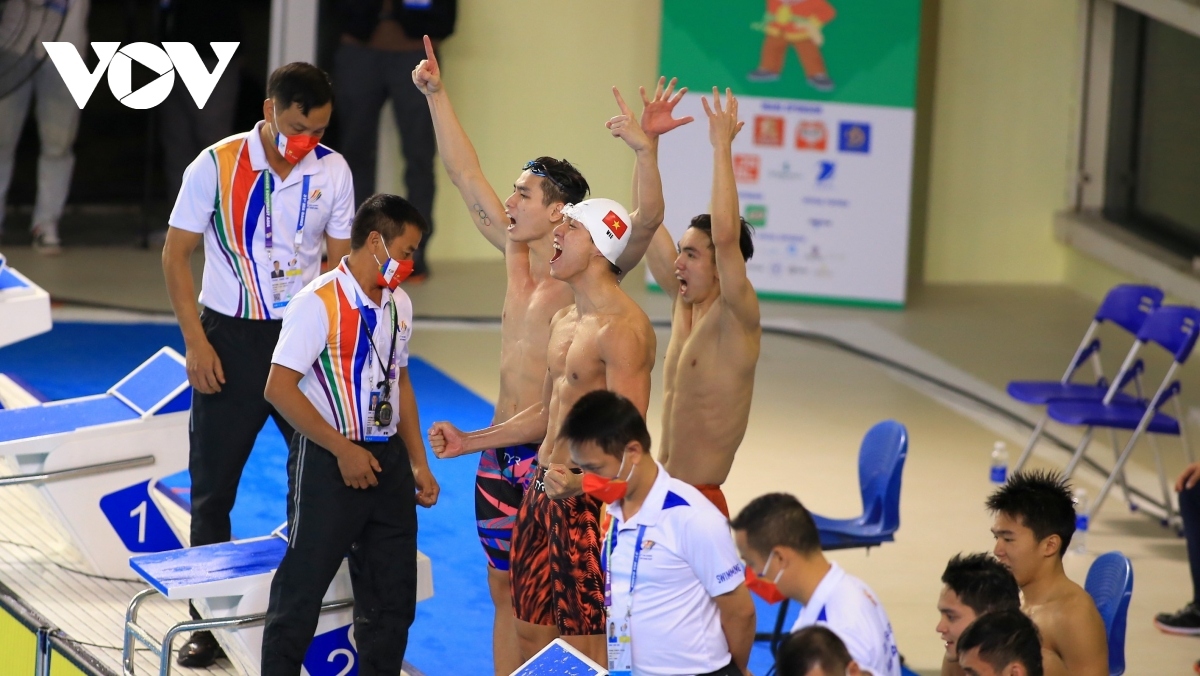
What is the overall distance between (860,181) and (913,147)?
0.46 m

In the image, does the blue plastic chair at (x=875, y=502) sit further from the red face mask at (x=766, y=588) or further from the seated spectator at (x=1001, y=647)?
the red face mask at (x=766, y=588)

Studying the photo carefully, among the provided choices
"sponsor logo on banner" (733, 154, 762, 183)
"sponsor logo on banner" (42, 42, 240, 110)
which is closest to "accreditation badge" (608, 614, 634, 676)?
"sponsor logo on banner" (42, 42, 240, 110)

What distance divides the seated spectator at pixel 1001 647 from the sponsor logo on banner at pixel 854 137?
26.3 ft

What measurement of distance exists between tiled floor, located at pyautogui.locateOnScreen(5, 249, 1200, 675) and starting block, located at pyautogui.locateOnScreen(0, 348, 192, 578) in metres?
2.63

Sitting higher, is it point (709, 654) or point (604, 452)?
point (604, 452)

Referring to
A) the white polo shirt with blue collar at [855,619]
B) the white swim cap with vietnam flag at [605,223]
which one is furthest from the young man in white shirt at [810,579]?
the white swim cap with vietnam flag at [605,223]

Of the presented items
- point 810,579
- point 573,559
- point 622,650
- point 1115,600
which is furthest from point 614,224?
point 1115,600

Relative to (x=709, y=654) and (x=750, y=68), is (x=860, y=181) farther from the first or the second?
(x=709, y=654)

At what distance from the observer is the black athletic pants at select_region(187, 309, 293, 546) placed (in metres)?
5.02

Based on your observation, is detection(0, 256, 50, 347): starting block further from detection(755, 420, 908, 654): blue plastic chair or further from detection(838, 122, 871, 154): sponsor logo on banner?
detection(838, 122, 871, 154): sponsor logo on banner

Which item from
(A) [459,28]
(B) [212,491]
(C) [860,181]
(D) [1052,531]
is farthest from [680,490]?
(A) [459,28]

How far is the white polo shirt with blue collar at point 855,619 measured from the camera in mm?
3205

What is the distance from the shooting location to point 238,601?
461 centimetres

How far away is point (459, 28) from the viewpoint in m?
11.9
